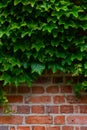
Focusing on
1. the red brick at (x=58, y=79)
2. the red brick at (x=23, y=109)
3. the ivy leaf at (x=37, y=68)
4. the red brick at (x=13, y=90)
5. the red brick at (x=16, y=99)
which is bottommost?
the red brick at (x=23, y=109)

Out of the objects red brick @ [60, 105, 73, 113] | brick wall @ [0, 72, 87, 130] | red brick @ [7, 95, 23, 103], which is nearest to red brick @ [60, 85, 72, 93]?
brick wall @ [0, 72, 87, 130]

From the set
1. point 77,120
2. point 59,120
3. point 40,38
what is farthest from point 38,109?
point 40,38

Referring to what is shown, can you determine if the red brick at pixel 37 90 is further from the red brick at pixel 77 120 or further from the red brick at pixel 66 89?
the red brick at pixel 77 120

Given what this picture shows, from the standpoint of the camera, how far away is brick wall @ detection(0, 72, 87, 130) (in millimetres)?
2465

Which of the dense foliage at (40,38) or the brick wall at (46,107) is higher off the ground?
the dense foliage at (40,38)

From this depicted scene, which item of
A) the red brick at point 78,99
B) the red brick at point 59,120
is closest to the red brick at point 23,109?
the red brick at point 59,120

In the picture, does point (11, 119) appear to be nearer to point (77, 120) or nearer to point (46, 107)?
point (46, 107)

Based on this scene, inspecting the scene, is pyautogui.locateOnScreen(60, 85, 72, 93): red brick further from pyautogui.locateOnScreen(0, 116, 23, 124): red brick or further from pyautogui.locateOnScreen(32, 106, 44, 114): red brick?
pyautogui.locateOnScreen(0, 116, 23, 124): red brick

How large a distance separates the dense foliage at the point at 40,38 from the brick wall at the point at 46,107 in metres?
0.13

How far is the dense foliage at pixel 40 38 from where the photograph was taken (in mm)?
2240

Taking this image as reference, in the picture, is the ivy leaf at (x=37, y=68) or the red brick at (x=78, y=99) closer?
the ivy leaf at (x=37, y=68)

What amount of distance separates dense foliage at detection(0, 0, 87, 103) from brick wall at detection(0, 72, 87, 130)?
0.13m

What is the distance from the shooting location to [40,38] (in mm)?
2299

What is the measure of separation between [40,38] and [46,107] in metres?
0.56
